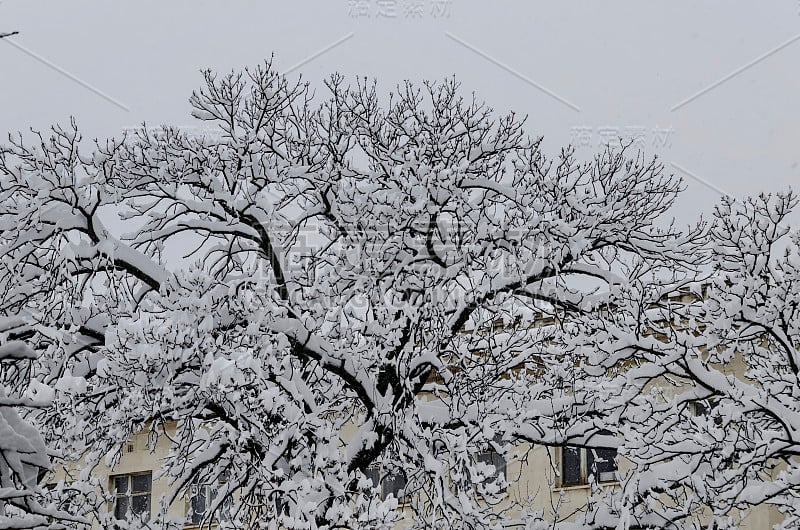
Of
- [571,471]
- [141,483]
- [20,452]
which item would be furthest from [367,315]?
[141,483]

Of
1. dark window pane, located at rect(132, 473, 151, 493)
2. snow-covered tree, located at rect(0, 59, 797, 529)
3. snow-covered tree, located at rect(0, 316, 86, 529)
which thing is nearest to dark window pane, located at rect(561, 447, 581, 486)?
snow-covered tree, located at rect(0, 59, 797, 529)

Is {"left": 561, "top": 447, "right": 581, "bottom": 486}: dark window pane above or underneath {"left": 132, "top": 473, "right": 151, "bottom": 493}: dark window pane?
underneath

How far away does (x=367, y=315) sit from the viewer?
11.4m

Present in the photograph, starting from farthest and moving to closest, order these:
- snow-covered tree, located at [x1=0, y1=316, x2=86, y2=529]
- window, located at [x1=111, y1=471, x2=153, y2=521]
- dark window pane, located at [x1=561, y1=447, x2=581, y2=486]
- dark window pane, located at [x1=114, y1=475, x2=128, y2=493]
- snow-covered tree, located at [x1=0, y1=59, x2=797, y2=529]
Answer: dark window pane, located at [x1=114, y1=475, x2=128, y2=493]
window, located at [x1=111, y1=471, x2=153, y2=521]
dark window pane, located at [x1=561, y1=447, x2=581, y2=486]
snow-covered tree, located at [x1=0, y1=59, x2=797, y2=529]
snow-covered tree, located at [x1=0, y1=316, x2=86, y2=529]

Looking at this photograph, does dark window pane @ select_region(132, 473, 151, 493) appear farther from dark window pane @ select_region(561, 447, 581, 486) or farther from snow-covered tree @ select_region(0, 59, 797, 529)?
snow-covered tree @ select_region(0, 59, 797, 529)

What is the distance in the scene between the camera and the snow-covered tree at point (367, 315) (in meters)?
9.84

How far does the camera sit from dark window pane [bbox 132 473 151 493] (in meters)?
25.0

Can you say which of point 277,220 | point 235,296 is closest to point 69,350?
point 235,296

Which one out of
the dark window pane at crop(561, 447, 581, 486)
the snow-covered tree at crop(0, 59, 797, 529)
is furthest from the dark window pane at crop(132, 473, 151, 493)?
the snow-covered tree at crop(0, 59, 797, 529)

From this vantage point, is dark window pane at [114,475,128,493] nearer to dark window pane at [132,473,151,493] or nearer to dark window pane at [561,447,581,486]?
dark window pane at [132,473,151,493]

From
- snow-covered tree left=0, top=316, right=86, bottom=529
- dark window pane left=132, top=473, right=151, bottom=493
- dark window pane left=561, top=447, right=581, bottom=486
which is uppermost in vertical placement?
dark window pane left=132, top=473, right=151, bottom=493

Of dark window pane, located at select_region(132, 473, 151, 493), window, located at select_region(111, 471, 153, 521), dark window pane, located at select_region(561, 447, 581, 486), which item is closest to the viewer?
dark window pane, located at select_region(561, 447, 581, 486)

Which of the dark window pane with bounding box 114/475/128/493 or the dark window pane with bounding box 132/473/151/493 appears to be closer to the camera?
the dark window pane with bounding box 132/473/151/493

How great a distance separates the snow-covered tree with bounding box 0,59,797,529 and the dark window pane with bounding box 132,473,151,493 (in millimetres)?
13415
